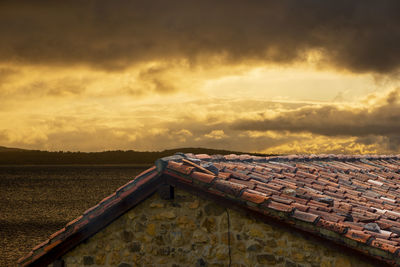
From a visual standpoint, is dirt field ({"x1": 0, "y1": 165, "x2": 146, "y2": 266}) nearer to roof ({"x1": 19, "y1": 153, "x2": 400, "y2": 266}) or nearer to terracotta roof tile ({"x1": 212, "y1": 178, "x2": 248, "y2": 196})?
roof ({"x1": 19, "y1": 153, "x2": 400, "y2": 266})

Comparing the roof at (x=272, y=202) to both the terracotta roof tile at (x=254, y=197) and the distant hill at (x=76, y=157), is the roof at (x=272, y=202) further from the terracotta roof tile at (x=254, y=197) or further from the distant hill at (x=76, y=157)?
the distant hill at (x=76, y=157)

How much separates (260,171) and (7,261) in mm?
30598

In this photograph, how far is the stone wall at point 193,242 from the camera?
22.3 feet

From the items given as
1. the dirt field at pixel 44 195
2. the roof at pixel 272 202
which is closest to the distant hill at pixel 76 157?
the dirt field at pixel 44 195

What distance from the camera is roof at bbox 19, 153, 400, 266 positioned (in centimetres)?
657

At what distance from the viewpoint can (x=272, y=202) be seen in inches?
273

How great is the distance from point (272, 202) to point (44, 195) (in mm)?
40210

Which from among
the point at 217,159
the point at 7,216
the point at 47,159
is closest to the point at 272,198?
the point at 217,159

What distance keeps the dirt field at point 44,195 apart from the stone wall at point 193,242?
101 ft

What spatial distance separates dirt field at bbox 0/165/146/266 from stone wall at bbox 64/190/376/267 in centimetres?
3092

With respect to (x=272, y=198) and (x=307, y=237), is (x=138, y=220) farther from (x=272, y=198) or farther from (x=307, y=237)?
(x=307, y=237)

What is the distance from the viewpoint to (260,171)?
9.45 m

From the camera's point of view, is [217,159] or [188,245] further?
[217,159]

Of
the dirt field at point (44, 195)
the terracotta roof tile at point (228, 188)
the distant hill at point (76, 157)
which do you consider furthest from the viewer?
the distant hill at point (76, 157)
